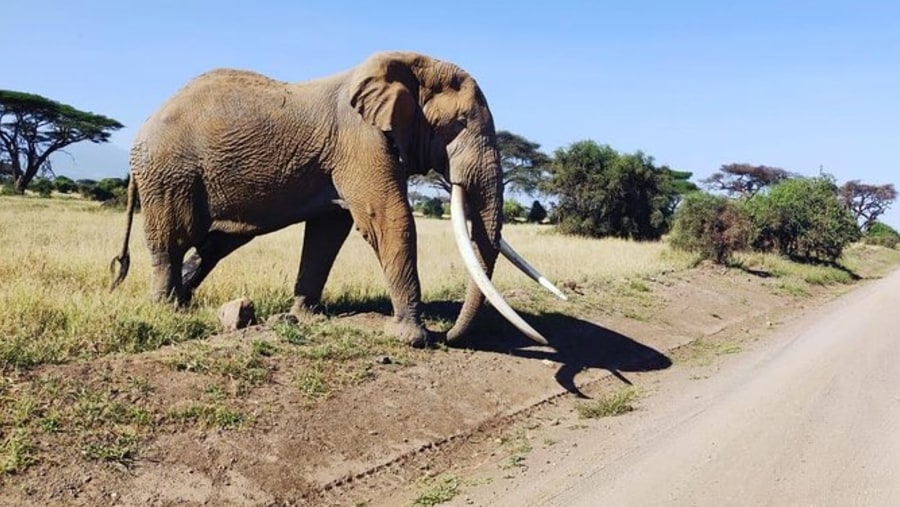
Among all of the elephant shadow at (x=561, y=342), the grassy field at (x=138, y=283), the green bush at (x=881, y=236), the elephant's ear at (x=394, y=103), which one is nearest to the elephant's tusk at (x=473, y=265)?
the elephant's ear at (x=394, y=103)

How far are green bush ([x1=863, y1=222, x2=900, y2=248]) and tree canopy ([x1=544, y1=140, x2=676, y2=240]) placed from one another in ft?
120

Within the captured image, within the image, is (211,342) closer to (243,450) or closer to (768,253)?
(243,450)

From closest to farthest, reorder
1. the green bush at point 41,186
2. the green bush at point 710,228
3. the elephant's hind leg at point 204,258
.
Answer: the elephant's hind leg at point 204,258, the green bush at point 710,228, the green bush at point 41,186

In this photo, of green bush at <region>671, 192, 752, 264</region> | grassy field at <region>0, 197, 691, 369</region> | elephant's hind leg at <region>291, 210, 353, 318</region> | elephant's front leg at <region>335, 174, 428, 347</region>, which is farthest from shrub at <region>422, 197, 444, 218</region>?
elephant's front leg at <region>335, 174, 428, 347</region>

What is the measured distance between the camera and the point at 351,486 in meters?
5.76

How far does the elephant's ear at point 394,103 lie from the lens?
8.14m

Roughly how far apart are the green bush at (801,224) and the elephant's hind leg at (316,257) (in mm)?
22351

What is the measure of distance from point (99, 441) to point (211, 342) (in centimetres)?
214

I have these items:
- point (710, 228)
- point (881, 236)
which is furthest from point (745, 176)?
point (710, 228)

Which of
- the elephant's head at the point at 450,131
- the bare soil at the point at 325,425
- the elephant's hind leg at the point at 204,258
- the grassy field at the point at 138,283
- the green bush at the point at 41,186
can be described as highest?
the elephant's head at the point at 450,131

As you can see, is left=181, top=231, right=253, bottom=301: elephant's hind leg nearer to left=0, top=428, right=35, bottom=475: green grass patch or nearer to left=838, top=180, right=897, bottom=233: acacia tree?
left=0, top=428, right=35, bottom=475: green grass patch

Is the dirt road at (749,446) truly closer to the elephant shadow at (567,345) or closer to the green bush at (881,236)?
the elephant shadow at (567,345)

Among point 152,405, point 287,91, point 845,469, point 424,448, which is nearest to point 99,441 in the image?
point 152,405

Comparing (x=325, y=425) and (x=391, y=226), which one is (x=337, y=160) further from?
(x=325, y=425)
